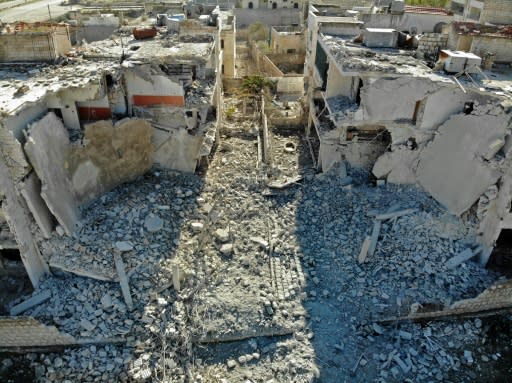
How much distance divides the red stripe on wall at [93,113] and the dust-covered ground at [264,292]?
2933 mm

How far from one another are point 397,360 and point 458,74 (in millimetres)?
10023

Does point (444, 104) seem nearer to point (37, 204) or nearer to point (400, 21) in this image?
point (400, 21)

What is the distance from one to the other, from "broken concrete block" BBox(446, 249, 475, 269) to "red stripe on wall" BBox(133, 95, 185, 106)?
37.4 feet

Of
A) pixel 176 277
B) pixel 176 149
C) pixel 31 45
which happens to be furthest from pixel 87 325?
pixel 31 45

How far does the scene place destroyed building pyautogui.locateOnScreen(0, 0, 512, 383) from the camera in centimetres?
1248

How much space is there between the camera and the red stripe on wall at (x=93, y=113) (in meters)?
15.6

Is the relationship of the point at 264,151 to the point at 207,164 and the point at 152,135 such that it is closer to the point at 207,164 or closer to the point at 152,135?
the point at 207,164

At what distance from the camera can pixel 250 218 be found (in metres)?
16.6

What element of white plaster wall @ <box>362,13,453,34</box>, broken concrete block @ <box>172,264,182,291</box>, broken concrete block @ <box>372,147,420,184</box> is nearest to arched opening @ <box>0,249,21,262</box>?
broken concrete block @ <box>172,264,182,291</box>

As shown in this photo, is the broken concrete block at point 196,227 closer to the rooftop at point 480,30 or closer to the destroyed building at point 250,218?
the destroyed building at point 250,218

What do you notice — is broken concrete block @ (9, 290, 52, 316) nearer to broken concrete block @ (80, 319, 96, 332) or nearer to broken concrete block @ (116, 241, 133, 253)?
broken concrete block @ (80, 319, 96, 332)

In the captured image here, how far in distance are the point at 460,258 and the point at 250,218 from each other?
7.68m

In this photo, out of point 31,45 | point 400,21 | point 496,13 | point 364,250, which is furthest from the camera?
point 496,13

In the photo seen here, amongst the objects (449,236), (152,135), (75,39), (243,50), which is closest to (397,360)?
(449,236)
